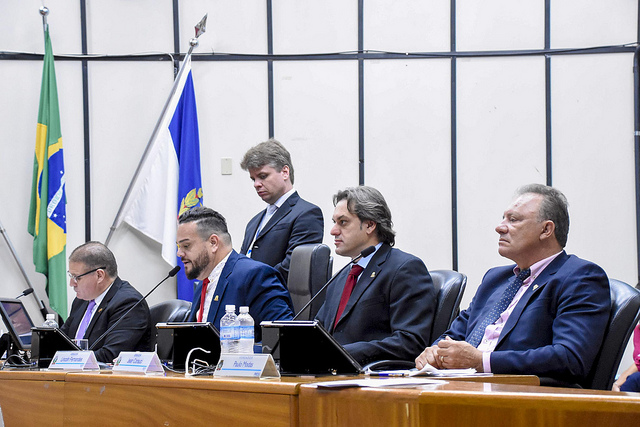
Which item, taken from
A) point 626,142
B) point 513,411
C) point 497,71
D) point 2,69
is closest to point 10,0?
point 2,69

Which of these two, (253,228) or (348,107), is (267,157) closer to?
(253,228)

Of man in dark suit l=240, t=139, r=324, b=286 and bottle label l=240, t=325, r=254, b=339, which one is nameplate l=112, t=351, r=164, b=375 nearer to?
bottle label l=240, t=325, r=254, b=339

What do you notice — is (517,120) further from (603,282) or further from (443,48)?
(603,282)

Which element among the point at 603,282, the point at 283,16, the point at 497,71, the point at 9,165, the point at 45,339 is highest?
the point at 283,16

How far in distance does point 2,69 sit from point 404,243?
9.58 feet

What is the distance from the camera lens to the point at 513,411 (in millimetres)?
1205

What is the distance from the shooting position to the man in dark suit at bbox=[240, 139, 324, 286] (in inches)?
141

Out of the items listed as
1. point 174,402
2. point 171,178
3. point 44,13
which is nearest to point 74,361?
point 174,402

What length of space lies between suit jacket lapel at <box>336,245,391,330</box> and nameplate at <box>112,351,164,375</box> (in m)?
0.90

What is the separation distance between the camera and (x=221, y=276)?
3.12 metres

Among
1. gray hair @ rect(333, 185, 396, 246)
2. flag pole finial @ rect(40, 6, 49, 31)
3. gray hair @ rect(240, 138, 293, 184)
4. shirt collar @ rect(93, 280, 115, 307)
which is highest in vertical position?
Answer: flag pole finial @ rect(40, 6, 49, 31)

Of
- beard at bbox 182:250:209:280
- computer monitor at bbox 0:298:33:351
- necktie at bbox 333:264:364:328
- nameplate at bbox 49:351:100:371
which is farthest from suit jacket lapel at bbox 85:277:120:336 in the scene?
necktie at bbox 333:264:364:328

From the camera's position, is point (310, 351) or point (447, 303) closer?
point (310, 351)

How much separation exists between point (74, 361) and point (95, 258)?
167 centimetres
